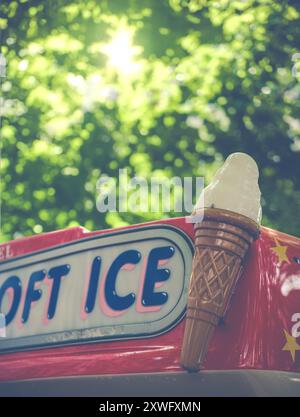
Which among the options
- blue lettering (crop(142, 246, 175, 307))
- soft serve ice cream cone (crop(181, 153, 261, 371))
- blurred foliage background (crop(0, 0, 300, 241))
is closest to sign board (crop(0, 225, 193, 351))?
blue lettering (crop(142, 246, 175, 307))

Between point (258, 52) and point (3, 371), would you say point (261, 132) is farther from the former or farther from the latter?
point (3, 371)

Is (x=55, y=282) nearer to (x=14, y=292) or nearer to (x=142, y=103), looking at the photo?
(x=14, y=292)

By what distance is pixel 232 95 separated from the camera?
1127cm

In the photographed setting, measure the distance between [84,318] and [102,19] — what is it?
289 inches

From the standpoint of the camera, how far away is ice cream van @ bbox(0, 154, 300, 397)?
114 inches

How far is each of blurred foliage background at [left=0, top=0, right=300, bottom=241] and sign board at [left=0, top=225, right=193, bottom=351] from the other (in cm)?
606

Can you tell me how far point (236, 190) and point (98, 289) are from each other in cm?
88

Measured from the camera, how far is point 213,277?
2883 millimetres

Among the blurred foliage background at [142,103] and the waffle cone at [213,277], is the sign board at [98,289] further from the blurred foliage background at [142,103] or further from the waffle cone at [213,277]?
the blurred foliage background at [142,103]

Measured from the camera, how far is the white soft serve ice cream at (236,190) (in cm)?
296

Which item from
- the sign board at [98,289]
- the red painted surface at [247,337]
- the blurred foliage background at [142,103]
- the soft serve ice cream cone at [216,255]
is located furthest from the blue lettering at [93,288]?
the blurred foliage background at [142,103]

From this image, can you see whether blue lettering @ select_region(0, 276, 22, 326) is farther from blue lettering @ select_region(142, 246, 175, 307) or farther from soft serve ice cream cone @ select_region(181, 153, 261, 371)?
soft serve ice cream cone @ select_region(181, 153, 261, 371)

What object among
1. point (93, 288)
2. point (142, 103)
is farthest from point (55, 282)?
point (142, 103)
